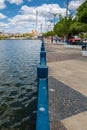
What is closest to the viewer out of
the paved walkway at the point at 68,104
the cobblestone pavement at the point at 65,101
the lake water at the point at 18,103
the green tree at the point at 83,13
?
the paved walkway at the point at 68,104

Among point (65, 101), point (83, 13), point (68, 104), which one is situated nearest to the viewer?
point (68, 104)

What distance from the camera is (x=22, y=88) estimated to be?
35.2 ft

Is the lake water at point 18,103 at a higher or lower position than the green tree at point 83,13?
lower

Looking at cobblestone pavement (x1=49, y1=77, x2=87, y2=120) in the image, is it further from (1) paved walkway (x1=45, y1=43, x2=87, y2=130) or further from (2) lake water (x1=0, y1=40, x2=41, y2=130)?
(2) lake water (x1=0, y1=40, x2=41, y2=130)

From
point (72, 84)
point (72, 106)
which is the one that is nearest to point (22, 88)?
point (72, 84)

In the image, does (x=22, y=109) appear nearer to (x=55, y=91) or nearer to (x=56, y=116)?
(x=55, y=91)

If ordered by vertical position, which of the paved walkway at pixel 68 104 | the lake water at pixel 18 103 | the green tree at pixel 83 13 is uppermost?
the green tree at pixel 83 13

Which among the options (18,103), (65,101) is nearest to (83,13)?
(18,103)

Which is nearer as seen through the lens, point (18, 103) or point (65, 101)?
point (65, 101)

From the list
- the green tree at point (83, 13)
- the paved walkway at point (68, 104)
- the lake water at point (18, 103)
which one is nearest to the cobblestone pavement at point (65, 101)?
the paved walkway at point (68, 104)

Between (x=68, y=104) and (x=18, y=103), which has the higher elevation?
(x=68, y=104)

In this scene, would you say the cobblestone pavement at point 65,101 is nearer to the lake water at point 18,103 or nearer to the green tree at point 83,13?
the lake water at point 18,103

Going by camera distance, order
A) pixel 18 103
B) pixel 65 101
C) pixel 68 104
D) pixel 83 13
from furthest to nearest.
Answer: pixel 83 13, pixel 18 103, pixel 65 101, pixel 68 104

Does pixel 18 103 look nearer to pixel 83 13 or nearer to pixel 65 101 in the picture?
pixel 65 101
